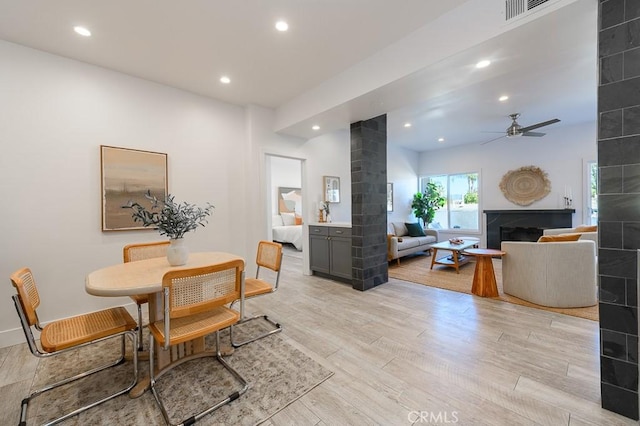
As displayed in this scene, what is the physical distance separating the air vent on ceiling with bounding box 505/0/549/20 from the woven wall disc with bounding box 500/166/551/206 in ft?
18.2

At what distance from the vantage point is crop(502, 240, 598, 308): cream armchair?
3.04 m

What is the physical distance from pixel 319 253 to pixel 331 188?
1.52 metres

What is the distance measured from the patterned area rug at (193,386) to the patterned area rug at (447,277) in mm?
2737

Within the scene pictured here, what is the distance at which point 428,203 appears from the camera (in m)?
7.59

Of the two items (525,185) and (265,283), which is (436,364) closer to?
(265,283)

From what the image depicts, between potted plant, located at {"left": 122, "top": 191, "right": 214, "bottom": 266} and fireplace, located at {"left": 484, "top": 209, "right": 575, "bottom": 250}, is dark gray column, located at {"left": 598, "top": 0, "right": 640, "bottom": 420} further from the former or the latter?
fireplace, located at {"left": 484, "top": 209, "right": 575, "bottom": 250}

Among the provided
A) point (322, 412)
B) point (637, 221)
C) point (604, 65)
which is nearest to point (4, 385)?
point (322, 412)

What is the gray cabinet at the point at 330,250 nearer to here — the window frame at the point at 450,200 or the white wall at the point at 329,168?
the white wall at the point at 329,168

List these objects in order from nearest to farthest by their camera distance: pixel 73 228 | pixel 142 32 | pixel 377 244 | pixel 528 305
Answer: pixel 142 32
pixel 73 228
pixel 528 305
pixel 377 244

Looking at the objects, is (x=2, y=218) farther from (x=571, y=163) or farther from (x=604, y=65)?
(x=571, y=163)

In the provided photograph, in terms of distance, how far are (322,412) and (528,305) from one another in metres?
2.95

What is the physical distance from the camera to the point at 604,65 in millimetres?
1557

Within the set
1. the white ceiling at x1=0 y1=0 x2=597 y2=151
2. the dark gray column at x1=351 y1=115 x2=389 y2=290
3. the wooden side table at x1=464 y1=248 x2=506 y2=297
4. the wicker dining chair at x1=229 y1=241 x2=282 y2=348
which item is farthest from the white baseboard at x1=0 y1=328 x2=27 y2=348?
the wooden side table at x1=464 y1=248 x2=506 y2=297

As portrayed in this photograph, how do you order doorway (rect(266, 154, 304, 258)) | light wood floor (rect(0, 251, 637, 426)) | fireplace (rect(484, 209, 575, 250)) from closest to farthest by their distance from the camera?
1. light wood floor (rect(0, 251, 637, 426))
2. fireplace (rect(484, 209, 575, 250))
3. doorway (rect(266, 154, 304, 258))
